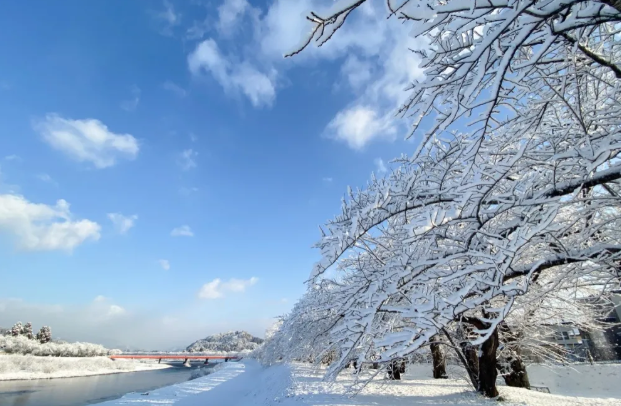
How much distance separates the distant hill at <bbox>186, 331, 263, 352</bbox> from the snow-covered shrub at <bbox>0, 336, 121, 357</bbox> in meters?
72.7

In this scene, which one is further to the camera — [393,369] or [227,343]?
[227,343]

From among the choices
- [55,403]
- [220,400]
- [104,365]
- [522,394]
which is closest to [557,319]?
[522,394]

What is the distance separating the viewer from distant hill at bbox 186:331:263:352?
14075 cm

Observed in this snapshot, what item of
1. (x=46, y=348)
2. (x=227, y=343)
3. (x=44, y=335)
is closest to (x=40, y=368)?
(x=46, y=348)

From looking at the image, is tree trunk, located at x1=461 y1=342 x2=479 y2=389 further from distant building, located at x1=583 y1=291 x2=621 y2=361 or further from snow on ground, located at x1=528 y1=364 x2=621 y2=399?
distant building, located at x1=583 y1=291 x2=621 y2=361

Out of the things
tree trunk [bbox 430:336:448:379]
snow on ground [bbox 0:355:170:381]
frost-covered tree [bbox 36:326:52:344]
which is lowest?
snow on ground [bbox 0:355:170:381]

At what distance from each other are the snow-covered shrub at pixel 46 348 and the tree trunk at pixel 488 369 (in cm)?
7359

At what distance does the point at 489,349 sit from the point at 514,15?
8.43 m

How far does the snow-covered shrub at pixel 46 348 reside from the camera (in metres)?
53.5

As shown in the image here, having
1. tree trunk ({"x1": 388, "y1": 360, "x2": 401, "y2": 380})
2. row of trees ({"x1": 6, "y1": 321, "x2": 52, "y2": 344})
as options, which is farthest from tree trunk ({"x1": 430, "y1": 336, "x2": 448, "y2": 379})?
row of trees ({"x1": 6, "y1": 321, "x2": 52, "y2": 344})

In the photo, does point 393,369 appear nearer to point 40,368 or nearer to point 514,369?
point 514,369

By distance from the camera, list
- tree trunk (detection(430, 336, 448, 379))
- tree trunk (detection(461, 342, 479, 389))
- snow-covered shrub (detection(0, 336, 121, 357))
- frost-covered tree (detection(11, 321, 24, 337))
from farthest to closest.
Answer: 1. frost-covered tree (detection(11, 321, 24, 337))
2. snow-covered shrub (detection(0, 336, 121, 357))
3. tree trunk (detection(430, 336, 448, 379))
4. tree trunk (detection(461, 342, 479, 389))

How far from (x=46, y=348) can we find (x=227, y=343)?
10888 cm

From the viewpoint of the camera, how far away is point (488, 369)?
321 inches
